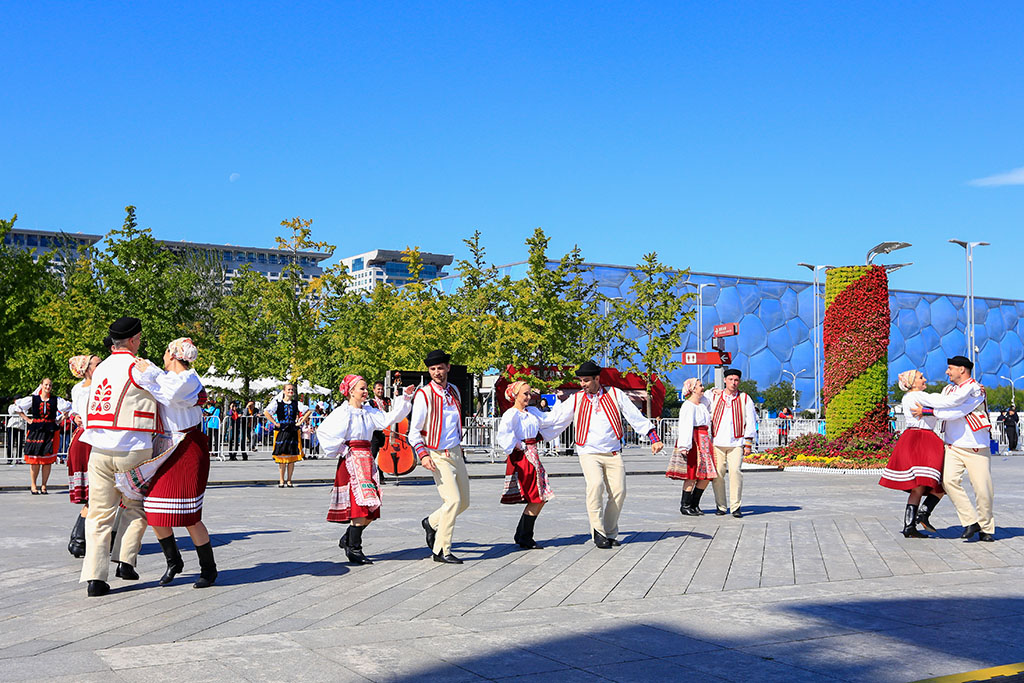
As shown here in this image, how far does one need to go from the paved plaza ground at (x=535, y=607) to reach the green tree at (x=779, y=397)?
68.1 m

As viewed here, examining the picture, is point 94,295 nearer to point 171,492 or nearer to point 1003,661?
point 171,492

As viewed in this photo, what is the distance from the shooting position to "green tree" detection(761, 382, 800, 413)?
78.4 metres

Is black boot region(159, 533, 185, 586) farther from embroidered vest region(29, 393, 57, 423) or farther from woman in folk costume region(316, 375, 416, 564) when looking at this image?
A: embroidered vest region(29, 393, 57, 423)

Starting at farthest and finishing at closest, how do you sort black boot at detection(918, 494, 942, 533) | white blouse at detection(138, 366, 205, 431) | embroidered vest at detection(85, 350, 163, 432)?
1. black boot at detection(918, 494, 942, 533)
2. embroidered vest at detection(85, 350, 163, 432)
3. white blouse at detection(138, 366, 205, 431)

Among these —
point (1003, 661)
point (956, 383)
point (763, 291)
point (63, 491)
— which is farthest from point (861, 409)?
point (763, 291)

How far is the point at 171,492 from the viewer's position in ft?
23.4

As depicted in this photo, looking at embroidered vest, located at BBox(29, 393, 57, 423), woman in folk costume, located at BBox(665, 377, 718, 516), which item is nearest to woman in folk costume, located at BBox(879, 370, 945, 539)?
woman in folk costume, located at BBox(665, 377, 718, 516)

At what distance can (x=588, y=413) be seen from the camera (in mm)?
9930

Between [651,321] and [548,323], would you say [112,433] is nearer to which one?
[548,323]

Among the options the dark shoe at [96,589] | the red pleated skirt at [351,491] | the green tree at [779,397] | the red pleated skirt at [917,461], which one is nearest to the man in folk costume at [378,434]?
the red pleated skirt at [351,491]

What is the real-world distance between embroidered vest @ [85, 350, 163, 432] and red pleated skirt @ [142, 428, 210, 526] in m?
0.30

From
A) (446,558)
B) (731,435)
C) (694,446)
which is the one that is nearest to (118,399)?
(446,558)

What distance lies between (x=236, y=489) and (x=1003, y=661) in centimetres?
1379

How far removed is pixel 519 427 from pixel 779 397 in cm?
7298
